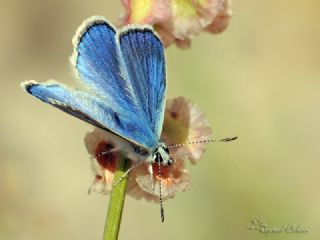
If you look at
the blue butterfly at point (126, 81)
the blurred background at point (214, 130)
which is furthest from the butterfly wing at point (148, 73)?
the blurred background at point (214, 130)

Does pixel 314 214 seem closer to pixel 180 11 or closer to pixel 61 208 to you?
pixel 61 208

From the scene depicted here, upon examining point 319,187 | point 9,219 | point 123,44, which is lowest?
point 123,44

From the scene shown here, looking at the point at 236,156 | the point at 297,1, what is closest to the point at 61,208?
the point at 236,156

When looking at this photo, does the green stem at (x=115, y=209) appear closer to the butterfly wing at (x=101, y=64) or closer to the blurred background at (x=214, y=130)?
the butterfly wing at (x=101, y=64)

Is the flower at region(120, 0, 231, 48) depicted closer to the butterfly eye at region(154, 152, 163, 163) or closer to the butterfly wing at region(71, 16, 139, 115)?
the butterfly wing at region(71, 16, 139, 115)

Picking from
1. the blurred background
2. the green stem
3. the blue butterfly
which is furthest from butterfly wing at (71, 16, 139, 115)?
the blurred background

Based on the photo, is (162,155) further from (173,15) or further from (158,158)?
(173,15)

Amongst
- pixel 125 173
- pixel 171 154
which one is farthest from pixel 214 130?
pixel 125 173
